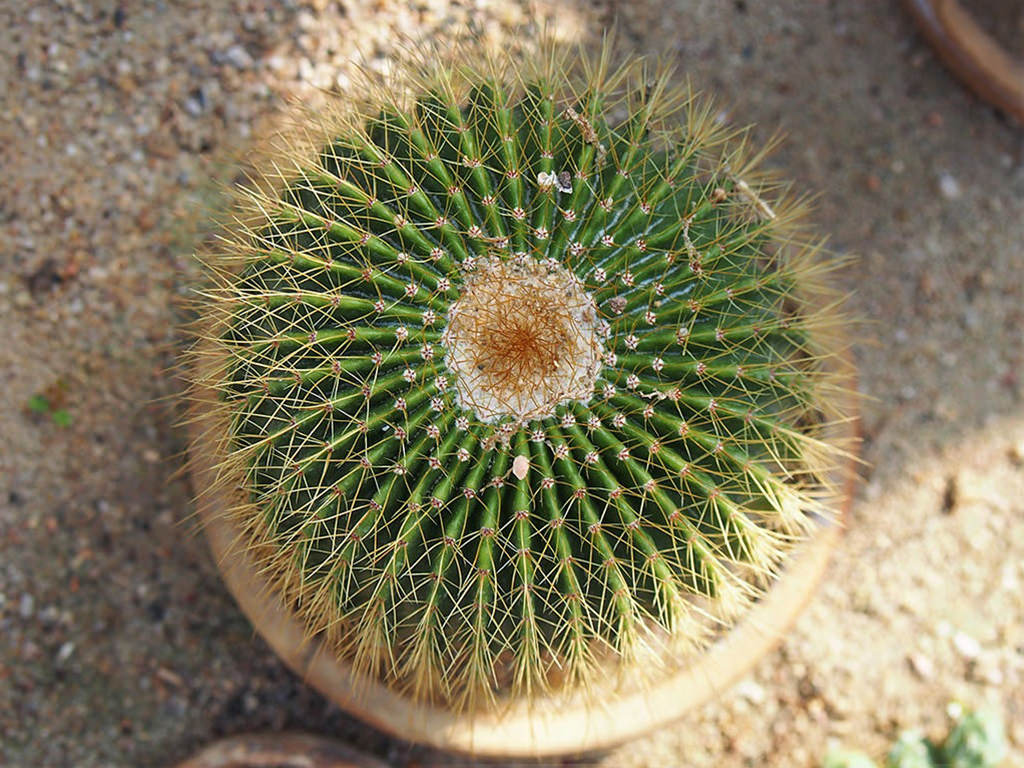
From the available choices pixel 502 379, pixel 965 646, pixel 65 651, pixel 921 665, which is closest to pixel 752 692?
pixel 921 665

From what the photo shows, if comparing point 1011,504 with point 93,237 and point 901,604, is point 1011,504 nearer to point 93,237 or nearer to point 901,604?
point 901,604

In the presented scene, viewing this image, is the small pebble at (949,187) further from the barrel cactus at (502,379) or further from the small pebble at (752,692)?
the small pebble at (752,692)

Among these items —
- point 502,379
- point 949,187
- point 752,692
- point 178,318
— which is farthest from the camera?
point 949,187

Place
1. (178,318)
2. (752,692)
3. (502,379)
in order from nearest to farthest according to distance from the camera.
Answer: (502,379)
(178,318)
(752,692)

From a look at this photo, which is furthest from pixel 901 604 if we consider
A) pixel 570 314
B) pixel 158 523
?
pixel 158 523

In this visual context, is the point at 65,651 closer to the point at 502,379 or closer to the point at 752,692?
the point at 502,379

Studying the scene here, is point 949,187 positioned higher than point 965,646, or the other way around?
point 949,187
